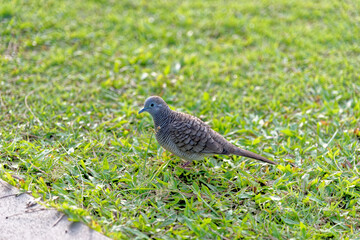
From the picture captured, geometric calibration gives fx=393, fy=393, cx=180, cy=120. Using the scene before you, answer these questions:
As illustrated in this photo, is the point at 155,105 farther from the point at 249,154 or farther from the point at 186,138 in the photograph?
the point at 249,154

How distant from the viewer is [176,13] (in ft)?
24.1

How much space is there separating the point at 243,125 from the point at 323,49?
8.33 feet

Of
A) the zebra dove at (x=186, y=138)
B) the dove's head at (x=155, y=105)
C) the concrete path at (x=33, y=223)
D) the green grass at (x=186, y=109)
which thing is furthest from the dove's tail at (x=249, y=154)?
the concrete path at (x=33, y=223)

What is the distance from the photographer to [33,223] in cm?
338

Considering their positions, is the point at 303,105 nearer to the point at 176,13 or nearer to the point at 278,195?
the point at 278,195

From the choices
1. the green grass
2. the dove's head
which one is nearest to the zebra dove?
the dove's head

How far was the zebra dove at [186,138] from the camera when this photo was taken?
4.06 metres

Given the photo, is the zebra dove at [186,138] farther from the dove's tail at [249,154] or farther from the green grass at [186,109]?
the green grass at [186,109]

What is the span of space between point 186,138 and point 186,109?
1139mm

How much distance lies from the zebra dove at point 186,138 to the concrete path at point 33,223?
124cm

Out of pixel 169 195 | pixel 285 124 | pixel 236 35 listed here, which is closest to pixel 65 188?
pixel 169 195

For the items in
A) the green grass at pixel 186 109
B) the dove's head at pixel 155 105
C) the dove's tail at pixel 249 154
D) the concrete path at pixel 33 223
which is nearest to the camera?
the concrete path at pixel 33 223

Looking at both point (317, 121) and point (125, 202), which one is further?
point (317, 121)

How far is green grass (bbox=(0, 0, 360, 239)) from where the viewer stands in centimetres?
367
